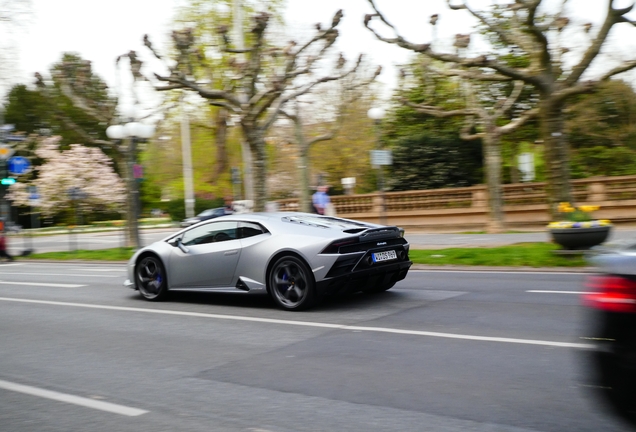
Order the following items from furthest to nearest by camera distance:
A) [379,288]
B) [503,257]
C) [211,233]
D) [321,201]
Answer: [321,201] < [503,257] < [379,288] < [211,233]

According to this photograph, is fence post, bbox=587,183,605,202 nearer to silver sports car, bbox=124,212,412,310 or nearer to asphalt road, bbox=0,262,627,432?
asphalt road, bbox=0,262,627,432

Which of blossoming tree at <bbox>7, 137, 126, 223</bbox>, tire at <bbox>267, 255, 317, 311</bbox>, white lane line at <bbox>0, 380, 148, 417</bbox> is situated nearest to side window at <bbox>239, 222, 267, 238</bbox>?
tire at <bbox>267, 255, 317, 311</bbox>

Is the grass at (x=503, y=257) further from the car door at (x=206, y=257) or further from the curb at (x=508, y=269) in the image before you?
the car door at (x=206, y=257)

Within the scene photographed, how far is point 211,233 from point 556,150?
337 inches

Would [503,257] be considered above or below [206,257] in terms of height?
below

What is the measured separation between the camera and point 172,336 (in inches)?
312

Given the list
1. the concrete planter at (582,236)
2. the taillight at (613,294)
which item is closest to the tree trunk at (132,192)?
the concrete planter at (582,236)


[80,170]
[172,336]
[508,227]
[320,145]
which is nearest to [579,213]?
[172,336]

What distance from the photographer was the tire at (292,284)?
28.7ft

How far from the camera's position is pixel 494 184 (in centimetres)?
2458

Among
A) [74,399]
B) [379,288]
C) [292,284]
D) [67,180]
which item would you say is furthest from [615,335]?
[67,180]

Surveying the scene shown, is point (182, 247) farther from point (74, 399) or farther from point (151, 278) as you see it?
point (74, 399)

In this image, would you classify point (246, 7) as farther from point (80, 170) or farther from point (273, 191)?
point (80, 170)

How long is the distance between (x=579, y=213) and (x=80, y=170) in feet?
170
